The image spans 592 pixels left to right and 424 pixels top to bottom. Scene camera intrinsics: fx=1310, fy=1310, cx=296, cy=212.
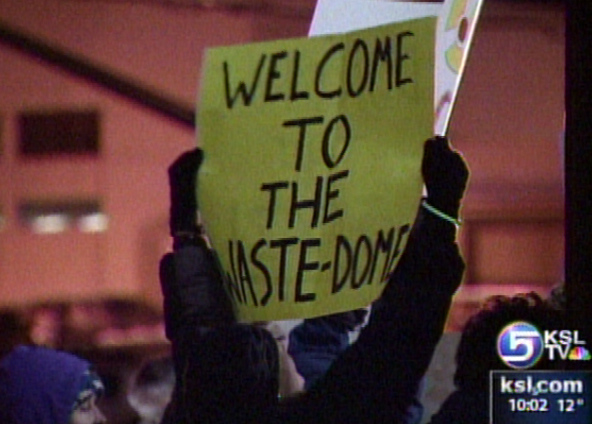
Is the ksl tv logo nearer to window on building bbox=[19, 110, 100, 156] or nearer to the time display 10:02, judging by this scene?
the time display 10:02

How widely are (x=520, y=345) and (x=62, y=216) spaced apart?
4.71ft

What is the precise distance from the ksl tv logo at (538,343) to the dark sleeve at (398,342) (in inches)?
10.7

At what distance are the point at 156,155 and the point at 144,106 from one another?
0.14 meters

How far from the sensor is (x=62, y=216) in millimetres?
3639

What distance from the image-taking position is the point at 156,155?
145 inches

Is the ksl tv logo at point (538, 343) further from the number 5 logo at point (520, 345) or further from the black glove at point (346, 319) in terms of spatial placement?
the black glove at point (346, 319)

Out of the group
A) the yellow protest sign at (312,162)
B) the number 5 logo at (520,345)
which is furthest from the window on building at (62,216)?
the number 5 logo at (520,345)

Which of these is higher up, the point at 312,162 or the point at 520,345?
the point at 312,162

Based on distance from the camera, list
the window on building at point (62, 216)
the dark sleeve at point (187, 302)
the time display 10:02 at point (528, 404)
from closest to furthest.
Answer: the window on building at point (62, 216), the dark sleeve at point (187, 302), the time display 10:02 at point (528, 404)

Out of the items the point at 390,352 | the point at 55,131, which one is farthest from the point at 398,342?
the point at 55,131

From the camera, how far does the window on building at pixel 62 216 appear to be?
3.61 metres

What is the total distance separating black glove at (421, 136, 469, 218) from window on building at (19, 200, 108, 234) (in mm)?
940

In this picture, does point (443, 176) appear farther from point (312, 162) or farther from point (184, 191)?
point (184, 191)

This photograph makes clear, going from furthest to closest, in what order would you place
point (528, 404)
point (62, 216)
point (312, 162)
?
point (528, 404) → point (312, 162) → point (62, 216)
